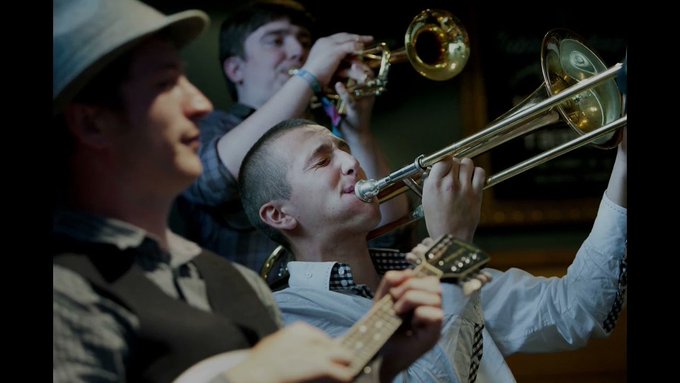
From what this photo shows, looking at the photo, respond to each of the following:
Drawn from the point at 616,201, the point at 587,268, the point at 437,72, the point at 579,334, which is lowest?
the point at 579,334

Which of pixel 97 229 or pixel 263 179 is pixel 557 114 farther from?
pixel 97 229

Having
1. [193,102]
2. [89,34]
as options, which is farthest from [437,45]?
[89,34]

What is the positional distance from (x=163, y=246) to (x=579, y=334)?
2.82ft

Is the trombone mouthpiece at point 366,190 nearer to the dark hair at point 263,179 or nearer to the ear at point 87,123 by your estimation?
the dark hair at point 263,179

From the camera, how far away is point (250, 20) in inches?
66.6

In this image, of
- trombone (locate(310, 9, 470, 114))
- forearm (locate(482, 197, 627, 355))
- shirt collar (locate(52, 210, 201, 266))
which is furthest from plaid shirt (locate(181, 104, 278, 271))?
forearm (locate(482, 197, 627, 355))

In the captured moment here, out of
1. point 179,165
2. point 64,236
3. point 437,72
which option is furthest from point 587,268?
point 64,236

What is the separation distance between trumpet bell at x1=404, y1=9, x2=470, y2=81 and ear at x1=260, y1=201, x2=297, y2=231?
398mm

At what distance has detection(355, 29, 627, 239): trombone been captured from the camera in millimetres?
1596

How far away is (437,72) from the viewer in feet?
5.74

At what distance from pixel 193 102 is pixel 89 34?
0.47 ft

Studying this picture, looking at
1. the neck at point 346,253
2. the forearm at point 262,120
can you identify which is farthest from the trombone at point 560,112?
the forearm at point 262,120

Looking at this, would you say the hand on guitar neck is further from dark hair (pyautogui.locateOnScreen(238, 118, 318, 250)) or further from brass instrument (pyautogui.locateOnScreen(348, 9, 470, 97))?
brass instrument (pyautogui.locateOnScreen(348, 9, 470, 97))

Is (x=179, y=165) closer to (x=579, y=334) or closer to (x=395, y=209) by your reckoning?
(x=395, y=209)
